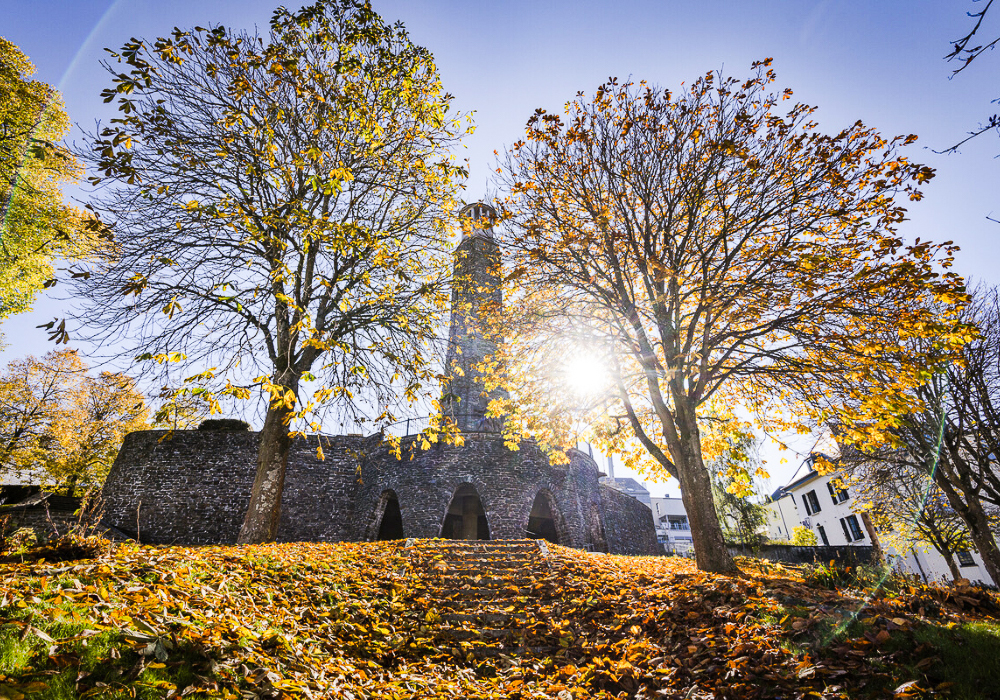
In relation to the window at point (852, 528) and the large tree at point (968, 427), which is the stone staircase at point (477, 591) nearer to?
the large tree at point (968, 427)

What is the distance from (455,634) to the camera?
5.86 metres

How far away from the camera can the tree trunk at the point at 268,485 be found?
29.8 feet

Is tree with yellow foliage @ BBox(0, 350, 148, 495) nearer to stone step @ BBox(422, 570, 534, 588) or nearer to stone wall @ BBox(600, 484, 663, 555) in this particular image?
stone step @ BBox(422, 570, 534, 588)

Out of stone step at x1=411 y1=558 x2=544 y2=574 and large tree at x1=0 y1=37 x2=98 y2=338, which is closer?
stone step at x1=411 y1=558 x2=544 y2=574

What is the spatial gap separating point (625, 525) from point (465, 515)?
829 centimetres

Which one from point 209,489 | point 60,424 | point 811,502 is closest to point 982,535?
point 209,489

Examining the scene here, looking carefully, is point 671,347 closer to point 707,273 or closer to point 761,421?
point 707,273

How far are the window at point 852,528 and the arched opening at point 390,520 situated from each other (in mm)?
28253

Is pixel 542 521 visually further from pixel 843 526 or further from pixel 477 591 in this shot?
pixel 843 526

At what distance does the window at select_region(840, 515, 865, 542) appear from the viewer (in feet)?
90.1

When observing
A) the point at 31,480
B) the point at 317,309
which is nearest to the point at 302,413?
the point at 317,309

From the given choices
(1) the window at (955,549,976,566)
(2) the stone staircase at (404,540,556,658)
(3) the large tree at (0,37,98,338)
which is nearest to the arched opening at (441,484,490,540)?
(2) the stone staircase at (404,540,556,658)

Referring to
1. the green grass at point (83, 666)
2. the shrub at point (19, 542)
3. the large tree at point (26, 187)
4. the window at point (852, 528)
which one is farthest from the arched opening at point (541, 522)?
the window at point (852, 528)

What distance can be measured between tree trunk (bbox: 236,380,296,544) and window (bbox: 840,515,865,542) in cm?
3333
